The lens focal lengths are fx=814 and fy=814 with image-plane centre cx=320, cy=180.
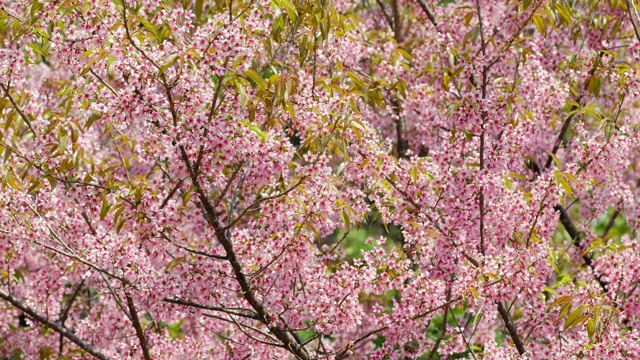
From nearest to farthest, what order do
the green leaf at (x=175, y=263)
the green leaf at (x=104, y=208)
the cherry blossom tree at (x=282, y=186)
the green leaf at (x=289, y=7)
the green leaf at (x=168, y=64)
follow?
the green leaf at (x=168, y=64) → the green leaf at (x=289, y=7) → the cherry blossom tree at (x=282, y=186) → the green leaf at (x=104, y=208) → the green leaf at (x=175, y=263)

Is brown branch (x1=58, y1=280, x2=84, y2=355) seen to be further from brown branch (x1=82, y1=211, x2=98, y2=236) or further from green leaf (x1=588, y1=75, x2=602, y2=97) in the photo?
green leaf (x1=588, y1=75, x2=602, y2=97)

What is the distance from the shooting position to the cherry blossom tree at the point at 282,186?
4074 mm

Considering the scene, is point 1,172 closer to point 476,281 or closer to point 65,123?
point 65,123

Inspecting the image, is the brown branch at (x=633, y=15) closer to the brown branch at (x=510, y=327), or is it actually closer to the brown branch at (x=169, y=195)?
the brown branch at (x=510, y=327)

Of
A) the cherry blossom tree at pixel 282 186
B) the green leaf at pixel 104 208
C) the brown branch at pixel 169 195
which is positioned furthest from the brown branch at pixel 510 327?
the green leaf at pixel 104 208

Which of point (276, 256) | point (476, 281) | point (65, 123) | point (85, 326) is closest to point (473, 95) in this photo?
point (476, 281)

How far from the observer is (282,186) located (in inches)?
192

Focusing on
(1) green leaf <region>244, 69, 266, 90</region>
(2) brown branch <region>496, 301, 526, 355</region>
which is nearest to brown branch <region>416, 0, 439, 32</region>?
(2) brown branch <region>496, 301, 526, 355</region>

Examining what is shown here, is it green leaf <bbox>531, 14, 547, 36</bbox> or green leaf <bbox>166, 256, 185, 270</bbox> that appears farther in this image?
green leaf <bbox>531, 14, 547, 36</bbox>

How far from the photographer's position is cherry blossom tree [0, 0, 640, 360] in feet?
13.4

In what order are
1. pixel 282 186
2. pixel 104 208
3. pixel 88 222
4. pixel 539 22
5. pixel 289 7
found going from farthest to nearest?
pixel 88 222 < pixel 539 22 < pixel 282 186 < pixel 104 208 < pixel 289 7

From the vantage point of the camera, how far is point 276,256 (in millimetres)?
4688

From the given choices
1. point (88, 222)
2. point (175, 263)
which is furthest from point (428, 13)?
point (175, 263)

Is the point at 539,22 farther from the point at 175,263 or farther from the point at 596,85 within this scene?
the point at 175,263
